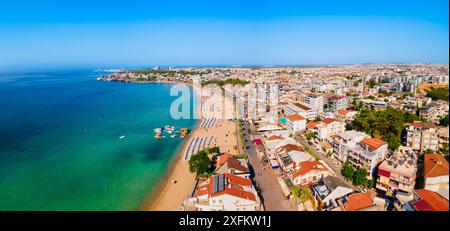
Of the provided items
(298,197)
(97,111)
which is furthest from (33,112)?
(298,197)

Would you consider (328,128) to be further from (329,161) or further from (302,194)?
(302,194)

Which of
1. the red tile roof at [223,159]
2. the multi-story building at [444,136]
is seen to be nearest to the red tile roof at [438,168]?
the multi-story building at [444,136]

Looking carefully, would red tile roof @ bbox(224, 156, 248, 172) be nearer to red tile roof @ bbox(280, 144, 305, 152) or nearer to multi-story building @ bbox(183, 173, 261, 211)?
multi-story building @ bbox(183, 173, 261, 211)

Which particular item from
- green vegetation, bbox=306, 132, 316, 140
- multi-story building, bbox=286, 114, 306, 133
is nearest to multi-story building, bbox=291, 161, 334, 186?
green vegetation, bbox=306, 132, 316, 140

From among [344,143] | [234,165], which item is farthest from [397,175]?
[234,165]

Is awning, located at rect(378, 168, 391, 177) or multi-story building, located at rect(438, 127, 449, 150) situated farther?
awning, located at rect(378, 168, 391, 177)
